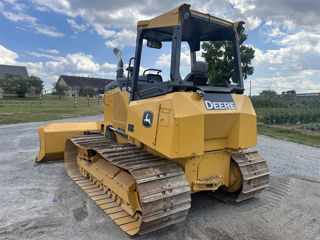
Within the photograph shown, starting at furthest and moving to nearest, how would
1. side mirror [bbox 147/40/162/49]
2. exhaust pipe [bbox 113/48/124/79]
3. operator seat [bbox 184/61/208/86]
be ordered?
exhaust pipe [bbox 113/48/124/79], side mirror [bbox 147/40/162/49], operator seat [bbox 184/61/208/86]

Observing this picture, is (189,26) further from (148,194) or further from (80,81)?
(80,81)

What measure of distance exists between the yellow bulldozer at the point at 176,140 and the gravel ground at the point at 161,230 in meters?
A: 0.27

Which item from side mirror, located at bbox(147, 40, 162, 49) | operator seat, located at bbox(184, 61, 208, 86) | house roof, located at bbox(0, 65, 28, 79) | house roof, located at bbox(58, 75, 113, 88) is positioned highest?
house roof, located at bbox(0, 65, 28, 79)

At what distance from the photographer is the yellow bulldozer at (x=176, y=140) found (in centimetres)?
324

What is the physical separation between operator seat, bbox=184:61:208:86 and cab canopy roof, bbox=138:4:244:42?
64cm

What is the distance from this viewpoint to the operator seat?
150 inches

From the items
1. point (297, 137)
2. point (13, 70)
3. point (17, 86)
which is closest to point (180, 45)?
point (297, 137)

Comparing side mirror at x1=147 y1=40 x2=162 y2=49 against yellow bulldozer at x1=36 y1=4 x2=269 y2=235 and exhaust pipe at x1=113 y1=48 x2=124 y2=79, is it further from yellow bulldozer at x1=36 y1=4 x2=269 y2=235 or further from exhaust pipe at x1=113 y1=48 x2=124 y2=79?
exhaust pipe at x1=113 y1=48 x2=124 y2=79

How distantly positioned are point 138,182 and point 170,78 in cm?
147

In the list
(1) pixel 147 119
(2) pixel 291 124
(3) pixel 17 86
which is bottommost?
(2) pixel 291 124

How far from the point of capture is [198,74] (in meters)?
3.86

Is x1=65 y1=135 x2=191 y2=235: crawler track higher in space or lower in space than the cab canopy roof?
lower

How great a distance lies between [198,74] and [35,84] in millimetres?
39857

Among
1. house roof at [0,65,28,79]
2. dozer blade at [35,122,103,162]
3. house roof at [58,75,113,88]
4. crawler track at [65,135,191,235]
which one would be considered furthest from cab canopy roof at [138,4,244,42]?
house roof at [0,65,28,79]
